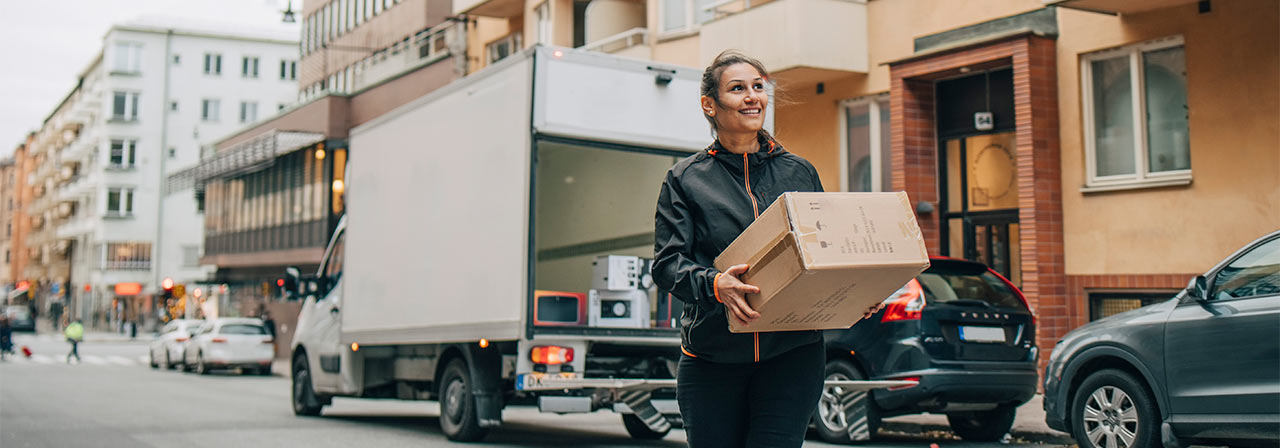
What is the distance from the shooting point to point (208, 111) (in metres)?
77.4

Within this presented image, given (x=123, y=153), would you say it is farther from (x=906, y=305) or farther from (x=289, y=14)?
(x=906, y=305)

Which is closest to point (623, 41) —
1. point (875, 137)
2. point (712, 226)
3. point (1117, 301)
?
point (875, 137)

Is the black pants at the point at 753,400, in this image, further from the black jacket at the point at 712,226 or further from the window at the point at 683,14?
the window at the point at 683,14

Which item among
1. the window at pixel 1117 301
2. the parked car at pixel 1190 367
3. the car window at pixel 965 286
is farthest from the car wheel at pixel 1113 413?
the window at pixel 1117 301

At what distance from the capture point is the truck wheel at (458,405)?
10516mm

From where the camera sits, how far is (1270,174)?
13.2m

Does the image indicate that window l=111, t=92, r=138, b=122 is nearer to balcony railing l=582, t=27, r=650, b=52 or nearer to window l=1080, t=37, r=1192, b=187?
balcony railing l=582, t=27, r=650, b=52

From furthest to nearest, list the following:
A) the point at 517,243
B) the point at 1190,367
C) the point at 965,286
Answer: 1. the point at 965,286
2. the point at 517,243
3. the point at 1190,367

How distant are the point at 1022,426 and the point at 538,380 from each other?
501cm

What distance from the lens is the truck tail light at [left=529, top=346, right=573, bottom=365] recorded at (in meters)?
9.76

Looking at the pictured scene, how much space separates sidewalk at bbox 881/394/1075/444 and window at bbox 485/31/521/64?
17698 mm

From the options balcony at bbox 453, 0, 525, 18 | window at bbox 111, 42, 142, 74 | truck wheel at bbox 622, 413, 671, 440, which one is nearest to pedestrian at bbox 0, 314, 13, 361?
balcony at bbox 453, 0, 525, 18

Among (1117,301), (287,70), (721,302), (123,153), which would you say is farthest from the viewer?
(287,70)

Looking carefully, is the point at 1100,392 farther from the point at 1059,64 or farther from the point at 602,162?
the point at 1059,64
